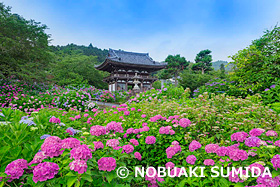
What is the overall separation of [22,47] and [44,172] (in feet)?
37.3

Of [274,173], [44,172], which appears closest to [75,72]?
[44,172]

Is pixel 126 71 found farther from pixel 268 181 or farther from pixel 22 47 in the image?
pixel 268 181

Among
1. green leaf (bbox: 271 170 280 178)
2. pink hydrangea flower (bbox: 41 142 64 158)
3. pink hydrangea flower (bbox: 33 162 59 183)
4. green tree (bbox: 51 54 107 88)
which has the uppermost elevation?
green tree (bbox: 51 54 107 88)

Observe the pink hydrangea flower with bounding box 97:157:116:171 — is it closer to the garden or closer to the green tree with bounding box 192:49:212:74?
the garden

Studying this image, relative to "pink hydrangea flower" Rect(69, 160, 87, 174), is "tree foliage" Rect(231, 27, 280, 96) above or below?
above

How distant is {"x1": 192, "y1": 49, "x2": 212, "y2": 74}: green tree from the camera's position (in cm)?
2893

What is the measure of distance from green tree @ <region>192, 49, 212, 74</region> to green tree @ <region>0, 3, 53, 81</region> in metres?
25.5

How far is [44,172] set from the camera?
900 millimetres

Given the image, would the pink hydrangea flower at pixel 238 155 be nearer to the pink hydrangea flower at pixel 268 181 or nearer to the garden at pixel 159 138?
the garden at pixel 159 138

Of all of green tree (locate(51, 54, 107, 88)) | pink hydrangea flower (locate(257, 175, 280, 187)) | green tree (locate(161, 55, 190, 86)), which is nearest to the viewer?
pink hydrangea flower (locate(257, 175, 280, 187))

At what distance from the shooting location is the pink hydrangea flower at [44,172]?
90 centimetres

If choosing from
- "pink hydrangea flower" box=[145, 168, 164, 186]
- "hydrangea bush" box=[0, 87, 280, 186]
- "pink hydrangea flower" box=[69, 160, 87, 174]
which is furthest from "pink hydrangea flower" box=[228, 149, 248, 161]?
"pink hydrangea flower" box=[69, 160, 87, 174]

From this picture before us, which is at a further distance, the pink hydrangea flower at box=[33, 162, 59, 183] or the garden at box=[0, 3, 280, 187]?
the garden at box=[0, 3, 280, 187]

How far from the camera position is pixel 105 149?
51.9 inches
